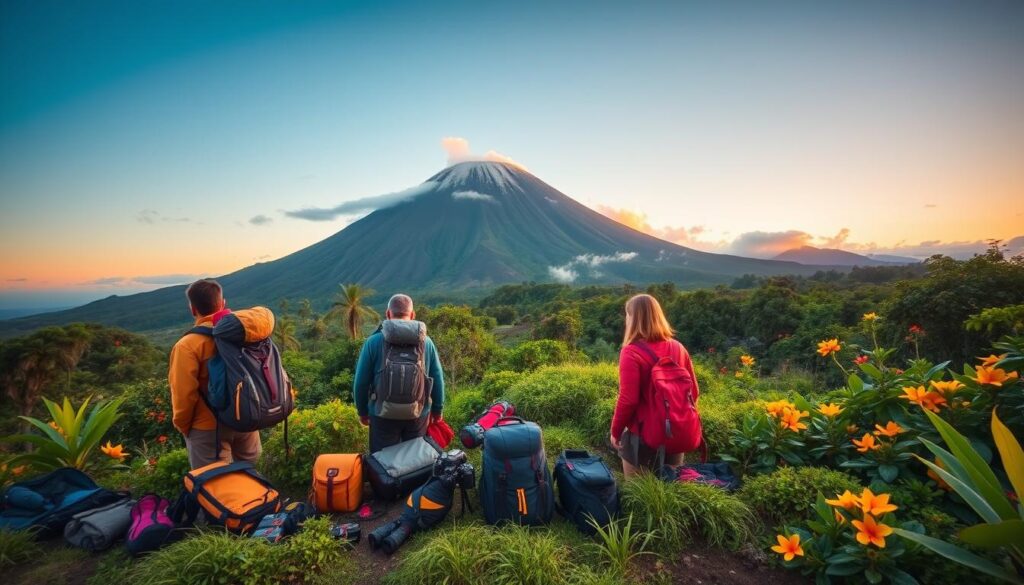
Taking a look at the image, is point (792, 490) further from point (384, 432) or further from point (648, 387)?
point (384, 432)

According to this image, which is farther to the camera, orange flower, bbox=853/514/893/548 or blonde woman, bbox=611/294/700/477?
blonde woman, bbox=611/294/700/477

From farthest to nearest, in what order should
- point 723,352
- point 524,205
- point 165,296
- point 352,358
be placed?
point 165,296, point 524,205, point 723,352, point 352,358

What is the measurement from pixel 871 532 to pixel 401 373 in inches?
109

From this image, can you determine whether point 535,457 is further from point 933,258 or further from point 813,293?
point 813,293

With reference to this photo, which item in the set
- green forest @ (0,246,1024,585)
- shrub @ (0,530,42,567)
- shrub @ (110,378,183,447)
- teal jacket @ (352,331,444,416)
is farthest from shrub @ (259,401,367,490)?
shrub @ (110,378,183,447)

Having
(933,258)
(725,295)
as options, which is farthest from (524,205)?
(933,258)

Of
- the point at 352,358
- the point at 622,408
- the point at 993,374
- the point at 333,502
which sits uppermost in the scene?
the point at 993,374

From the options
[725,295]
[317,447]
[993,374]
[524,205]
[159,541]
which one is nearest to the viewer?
[993,374]

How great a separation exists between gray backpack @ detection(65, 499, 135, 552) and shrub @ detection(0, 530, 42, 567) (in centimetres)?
18

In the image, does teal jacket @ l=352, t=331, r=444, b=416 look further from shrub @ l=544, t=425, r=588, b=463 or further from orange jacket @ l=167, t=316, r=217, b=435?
shrub @ l=544, t=425, r=588, b=463

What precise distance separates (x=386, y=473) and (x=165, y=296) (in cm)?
14898

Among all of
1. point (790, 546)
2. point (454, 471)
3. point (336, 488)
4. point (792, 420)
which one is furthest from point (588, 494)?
point (336, 488)

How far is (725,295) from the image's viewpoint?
23078 mm

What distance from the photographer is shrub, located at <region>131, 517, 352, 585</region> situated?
206cm
